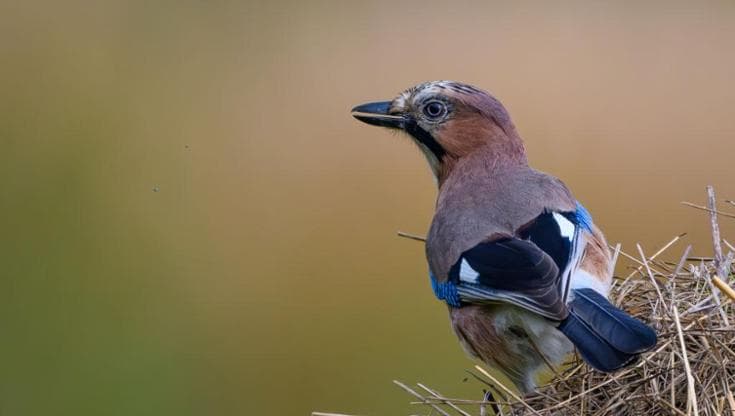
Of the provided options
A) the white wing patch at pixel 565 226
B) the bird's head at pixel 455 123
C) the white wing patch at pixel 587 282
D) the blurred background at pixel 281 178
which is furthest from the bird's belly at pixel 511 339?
the blurred background at pixel 281 178

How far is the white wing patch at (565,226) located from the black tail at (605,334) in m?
0.33

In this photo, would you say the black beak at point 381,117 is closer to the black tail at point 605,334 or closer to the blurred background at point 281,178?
the blurred background at point 281,178

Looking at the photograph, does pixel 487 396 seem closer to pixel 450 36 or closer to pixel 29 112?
pixel 450 36

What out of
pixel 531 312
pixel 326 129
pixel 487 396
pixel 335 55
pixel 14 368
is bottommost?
pixel 14 368

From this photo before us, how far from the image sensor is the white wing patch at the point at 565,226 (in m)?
3.33

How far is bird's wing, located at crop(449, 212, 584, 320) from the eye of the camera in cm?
305

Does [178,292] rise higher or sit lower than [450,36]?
lower

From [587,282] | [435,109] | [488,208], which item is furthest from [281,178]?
[587,282]

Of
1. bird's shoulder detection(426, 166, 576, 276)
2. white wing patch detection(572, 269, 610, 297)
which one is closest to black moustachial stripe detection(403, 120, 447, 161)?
bird's shoulder detection(426, 166, 576, 276)

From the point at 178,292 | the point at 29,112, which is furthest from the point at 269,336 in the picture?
the point at 29,112

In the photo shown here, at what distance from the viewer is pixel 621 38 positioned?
563cm

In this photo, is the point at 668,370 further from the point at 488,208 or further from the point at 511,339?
the point at 488,208

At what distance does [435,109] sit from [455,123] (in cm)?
9

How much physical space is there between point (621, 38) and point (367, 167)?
134 centimetres
